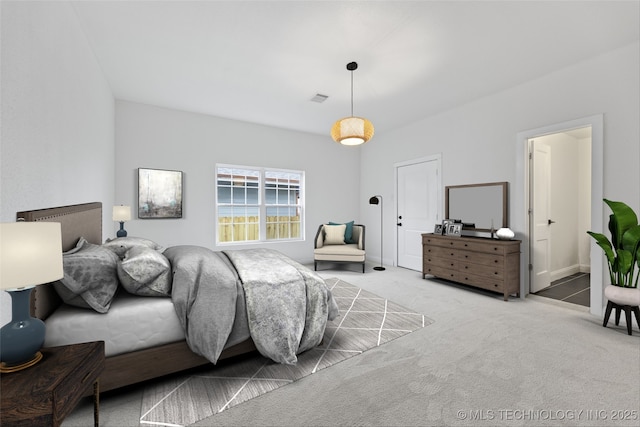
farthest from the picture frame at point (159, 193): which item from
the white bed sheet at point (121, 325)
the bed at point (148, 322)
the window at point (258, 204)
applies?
the white bed sheet at point (121, 325)

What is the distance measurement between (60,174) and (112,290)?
1.07 meters

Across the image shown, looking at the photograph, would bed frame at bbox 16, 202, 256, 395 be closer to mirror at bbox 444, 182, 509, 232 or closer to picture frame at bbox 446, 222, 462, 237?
picture frame at bbox 446, 222, 462, 237

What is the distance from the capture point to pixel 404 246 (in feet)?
18.1

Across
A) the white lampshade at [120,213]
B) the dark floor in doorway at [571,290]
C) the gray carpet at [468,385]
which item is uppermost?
the white lampshade at [120,213]

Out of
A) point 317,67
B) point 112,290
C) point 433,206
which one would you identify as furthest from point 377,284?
point 112,290

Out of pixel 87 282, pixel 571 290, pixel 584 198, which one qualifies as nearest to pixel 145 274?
pixel 87 282

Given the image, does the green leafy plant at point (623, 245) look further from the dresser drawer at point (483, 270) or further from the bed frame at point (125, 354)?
the bed frame at point (125, 354)

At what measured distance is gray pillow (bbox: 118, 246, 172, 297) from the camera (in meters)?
1.76

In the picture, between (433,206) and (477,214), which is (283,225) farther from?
(477,214)

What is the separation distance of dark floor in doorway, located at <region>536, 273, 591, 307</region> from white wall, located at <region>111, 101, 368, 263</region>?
3.93 m

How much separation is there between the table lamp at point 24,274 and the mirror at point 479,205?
4.67 metres

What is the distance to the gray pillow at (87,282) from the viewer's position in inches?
61.9

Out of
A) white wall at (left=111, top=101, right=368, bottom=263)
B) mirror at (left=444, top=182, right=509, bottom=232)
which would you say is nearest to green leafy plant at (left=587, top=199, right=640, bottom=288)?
mirror at (left=444, top=182, right=509, bottom=232)

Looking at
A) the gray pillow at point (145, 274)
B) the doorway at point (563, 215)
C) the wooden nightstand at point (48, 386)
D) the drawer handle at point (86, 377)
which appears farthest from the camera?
the doorway at point (563, 215)
